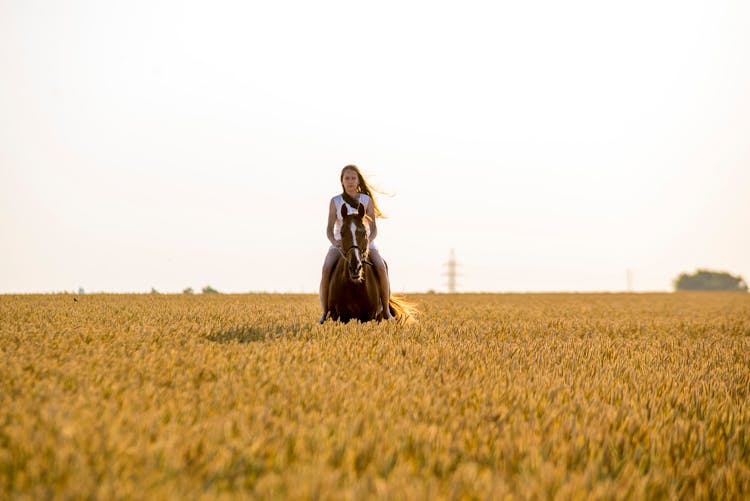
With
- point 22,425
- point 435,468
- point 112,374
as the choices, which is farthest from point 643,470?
point 112,374

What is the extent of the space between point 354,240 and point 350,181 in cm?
170

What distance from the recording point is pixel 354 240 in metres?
9.88

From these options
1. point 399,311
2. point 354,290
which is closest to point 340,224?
point 354,290

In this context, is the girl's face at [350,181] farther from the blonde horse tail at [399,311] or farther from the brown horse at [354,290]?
the blonde horse tail at [399,311]

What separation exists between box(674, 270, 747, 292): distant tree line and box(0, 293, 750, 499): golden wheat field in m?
133

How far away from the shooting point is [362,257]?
10.1 metres

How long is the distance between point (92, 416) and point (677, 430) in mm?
3758

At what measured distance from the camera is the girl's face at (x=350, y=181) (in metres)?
11.2

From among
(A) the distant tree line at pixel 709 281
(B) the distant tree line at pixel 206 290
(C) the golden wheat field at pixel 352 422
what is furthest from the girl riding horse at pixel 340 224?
(A) the distant tree line at pixel 709 281

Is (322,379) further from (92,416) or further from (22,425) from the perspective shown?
(22,425)

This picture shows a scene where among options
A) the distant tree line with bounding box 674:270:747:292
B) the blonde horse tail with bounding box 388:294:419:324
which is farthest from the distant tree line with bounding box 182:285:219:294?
the distant tree line with bounding box 674:270:747:292

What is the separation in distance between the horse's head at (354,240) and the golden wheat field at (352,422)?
2368 mm

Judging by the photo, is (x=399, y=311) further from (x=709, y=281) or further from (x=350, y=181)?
(x=709, y=281)

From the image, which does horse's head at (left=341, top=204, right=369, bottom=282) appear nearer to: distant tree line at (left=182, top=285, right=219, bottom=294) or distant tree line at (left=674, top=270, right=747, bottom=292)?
distant tree line at (left=182, top=285, right=219, bottom=294)
